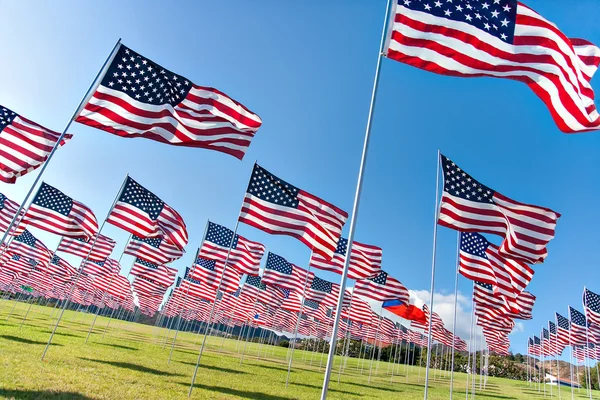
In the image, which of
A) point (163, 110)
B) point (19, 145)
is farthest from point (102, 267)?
point (163, 110)

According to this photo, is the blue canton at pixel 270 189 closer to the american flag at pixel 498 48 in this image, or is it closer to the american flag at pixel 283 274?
the american flag at pixel 498 48

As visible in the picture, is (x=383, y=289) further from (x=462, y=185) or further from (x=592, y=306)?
(x=592, y=306)

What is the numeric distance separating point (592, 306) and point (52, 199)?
40994 millimetres

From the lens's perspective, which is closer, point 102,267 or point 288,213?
point 288,213

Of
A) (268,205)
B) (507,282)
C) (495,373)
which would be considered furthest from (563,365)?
(268,205)

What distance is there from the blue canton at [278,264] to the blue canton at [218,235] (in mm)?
5351

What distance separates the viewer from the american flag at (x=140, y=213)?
1730cm

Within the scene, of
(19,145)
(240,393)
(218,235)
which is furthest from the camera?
(218,235)

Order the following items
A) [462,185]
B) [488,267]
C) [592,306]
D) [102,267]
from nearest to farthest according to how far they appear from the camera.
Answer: [462,185]
[488,267]
[592,306]
[102,267]

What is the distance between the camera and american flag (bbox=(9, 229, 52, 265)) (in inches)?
1230

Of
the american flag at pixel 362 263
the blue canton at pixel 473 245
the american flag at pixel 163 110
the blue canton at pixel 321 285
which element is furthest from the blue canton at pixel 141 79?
the blue canton at pixel 321 285

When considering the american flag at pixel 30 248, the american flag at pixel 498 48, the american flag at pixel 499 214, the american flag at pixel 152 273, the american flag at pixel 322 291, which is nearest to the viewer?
the american flag at pixel 498 48

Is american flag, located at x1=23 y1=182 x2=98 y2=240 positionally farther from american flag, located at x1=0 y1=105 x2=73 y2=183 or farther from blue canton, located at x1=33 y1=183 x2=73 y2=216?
american flag, located at x1=0 y1=105 x2=73 y2=183

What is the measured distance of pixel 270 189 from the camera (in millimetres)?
15094
